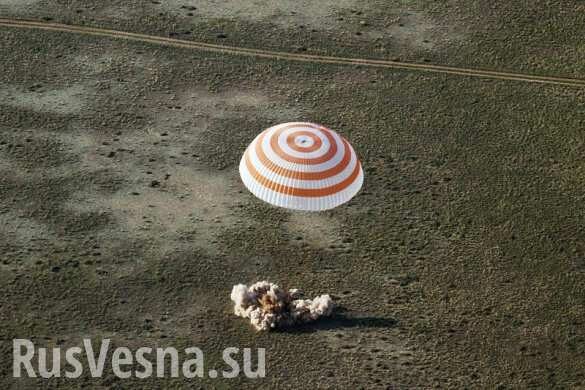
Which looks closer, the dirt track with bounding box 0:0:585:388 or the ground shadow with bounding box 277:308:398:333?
the dirt track with bounding box 0:0:585:388

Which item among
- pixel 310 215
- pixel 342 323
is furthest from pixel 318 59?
pixel 342 323

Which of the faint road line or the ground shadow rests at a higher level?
the faint road line

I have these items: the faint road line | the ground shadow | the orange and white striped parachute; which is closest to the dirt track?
the ground shadow

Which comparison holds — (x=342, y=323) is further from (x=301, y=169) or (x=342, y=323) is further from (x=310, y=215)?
(x=310, y=215)

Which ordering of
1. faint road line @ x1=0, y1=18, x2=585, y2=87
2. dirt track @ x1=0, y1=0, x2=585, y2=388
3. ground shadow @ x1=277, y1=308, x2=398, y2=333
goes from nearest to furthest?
dirt track @ x1=0, y1=0, x2=585, y2=388 → ground shadow @ x1=277, y1=308, x2=398, y2=333 → faint road line @ x1=0, y1=18, x2=585, y2=87

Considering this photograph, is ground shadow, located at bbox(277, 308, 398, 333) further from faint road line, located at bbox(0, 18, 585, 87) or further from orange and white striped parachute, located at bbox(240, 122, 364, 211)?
faint road line, located at bbox(0, 18, 585, 87)

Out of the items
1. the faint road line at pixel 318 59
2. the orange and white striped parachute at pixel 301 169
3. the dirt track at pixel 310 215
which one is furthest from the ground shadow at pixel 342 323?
the faint road line at pixel 318 59

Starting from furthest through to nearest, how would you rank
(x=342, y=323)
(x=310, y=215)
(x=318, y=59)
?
(x=318, y=59)
(x=310, y=215)
(x=342, y=323)
